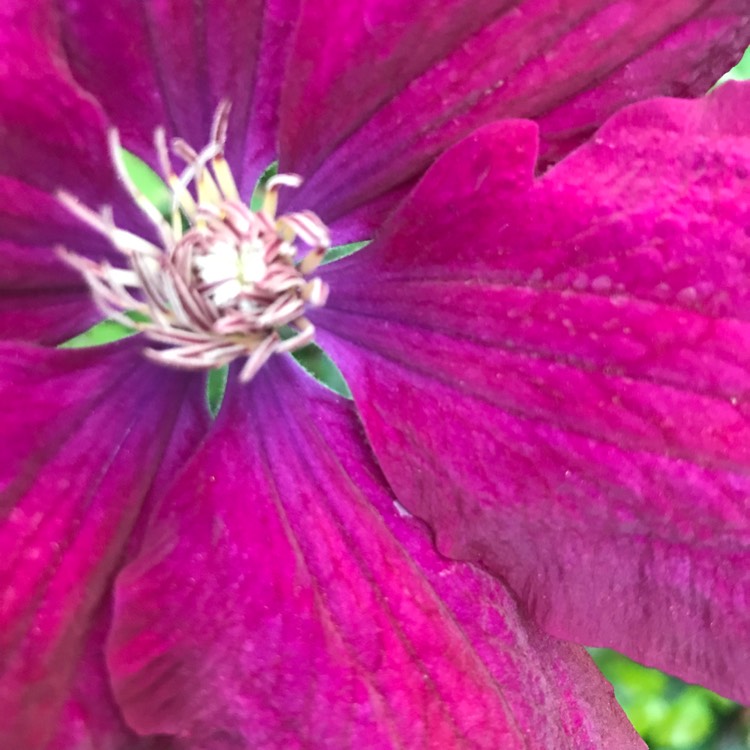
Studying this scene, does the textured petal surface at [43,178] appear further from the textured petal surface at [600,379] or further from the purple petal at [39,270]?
the textured petal surface at [600,379]

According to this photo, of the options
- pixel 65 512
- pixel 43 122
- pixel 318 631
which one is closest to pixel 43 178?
pixel 43 122

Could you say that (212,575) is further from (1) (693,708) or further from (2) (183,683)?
(1) (693,708)

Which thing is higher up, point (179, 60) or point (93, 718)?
point (179, 60)

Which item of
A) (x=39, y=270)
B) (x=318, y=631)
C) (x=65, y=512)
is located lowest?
(x=318, y=631)

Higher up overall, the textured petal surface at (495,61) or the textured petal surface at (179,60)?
the textured petal surface at (179,60)

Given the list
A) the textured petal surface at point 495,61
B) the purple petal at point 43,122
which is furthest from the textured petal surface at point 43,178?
the textured petal surface at point 495,61

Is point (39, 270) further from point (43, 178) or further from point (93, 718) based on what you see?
point (93, 718)
